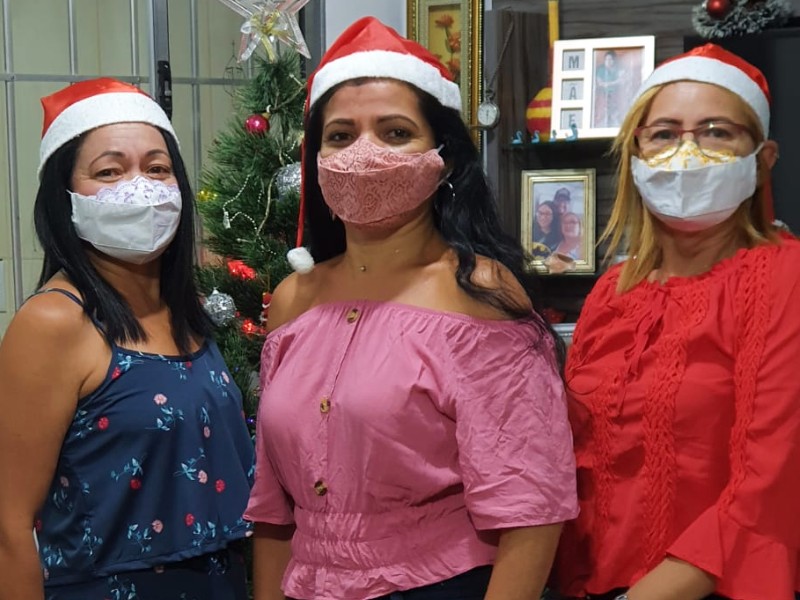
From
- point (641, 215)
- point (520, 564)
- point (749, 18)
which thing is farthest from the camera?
point (749, 18)

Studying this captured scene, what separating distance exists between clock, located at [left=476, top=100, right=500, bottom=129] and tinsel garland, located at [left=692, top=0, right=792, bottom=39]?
67 centimetres

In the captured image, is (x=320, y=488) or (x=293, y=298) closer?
(x=320, y=488)

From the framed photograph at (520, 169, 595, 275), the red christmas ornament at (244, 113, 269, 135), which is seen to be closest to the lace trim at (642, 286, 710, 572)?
the red christmas ornament at (244, 113, 269, 135)

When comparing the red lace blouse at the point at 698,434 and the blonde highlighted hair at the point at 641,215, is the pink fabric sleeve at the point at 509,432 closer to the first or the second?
the red lace blouse at the point at 698,434

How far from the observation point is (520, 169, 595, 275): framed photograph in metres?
3.01

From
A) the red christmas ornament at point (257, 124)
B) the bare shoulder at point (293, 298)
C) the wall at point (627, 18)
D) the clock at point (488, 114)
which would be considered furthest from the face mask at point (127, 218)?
the wall at point (627, 18)

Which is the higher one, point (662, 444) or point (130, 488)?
point (662, 444)

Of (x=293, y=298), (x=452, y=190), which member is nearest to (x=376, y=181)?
(x=452, y=190)

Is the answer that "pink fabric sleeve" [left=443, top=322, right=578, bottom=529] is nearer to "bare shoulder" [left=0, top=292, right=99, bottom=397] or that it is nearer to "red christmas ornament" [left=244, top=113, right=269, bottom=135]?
"bare shoulder" [left=0, top=292, right=99, bottom=397]

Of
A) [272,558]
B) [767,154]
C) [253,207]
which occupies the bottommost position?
[272,558]

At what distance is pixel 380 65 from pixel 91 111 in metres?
0.64

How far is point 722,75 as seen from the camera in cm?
158

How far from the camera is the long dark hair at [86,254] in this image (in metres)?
1.69

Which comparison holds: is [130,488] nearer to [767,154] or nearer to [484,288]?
[484,288]
